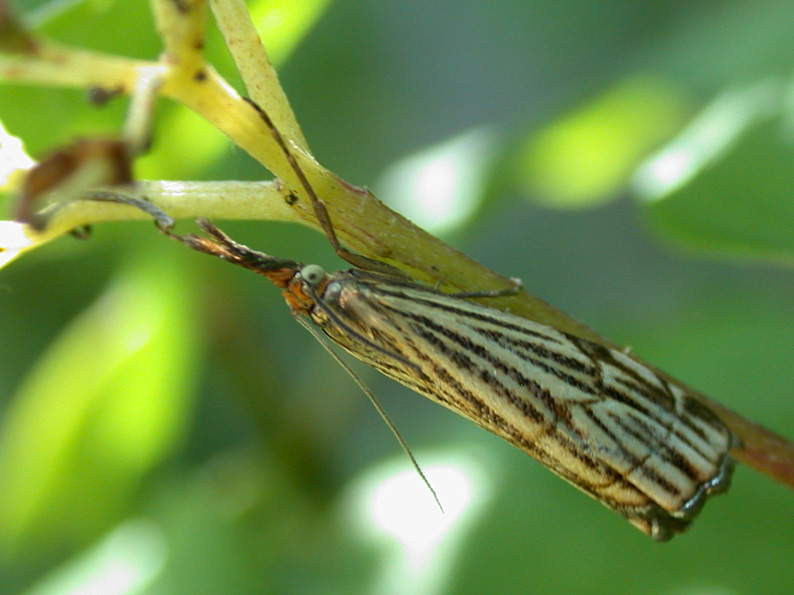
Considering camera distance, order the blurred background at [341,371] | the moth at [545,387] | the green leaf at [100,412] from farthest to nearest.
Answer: the green leaf at [100,412], the blurred background at [341,371], the moth at [545,387]

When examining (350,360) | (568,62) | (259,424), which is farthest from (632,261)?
(259,424)

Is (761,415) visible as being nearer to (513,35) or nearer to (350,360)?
(350,360)

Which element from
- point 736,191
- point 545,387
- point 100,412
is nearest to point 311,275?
point 545,387

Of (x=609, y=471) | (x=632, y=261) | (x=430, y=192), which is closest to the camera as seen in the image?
(x=609, y=471)

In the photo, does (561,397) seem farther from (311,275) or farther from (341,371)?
(341,371)

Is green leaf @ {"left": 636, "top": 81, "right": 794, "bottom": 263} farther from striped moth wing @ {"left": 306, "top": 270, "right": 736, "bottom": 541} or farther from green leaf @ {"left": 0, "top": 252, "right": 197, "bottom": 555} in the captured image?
green leaf @ {"left": 0, "top": 252, "right": 197, "bottom": 555}

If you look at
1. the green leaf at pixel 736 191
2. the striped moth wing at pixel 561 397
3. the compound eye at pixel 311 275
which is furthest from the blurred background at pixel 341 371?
the striped moth wing at pixel 561 397

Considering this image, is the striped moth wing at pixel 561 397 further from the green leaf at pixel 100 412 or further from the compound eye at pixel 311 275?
the green leaf at pixel 100 412

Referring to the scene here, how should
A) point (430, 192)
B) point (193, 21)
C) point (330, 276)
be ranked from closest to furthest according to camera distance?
point (193, 21) → point (330, 276) → point (430, 192)
